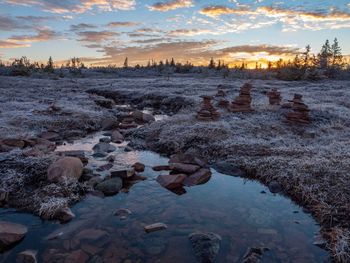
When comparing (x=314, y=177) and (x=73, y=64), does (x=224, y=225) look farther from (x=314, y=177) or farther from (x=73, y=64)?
(x=73, y=64)

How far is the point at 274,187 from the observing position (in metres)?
12.6

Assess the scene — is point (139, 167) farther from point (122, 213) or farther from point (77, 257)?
point (77, 257)

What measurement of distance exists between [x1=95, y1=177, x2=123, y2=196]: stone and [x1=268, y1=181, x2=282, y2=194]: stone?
584cm

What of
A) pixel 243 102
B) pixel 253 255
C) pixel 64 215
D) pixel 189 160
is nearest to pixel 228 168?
pixel 189 160

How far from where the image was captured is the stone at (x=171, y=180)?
1278cm

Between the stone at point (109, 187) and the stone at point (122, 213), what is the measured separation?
1618 mm

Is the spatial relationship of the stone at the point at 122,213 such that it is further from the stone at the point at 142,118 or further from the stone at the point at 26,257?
the stone at the point at 142,118

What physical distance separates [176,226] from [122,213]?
1.87 meters

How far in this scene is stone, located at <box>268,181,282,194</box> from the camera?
40.7ft

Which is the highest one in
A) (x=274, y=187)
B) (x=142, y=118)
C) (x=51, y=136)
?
(x=142, y=118)

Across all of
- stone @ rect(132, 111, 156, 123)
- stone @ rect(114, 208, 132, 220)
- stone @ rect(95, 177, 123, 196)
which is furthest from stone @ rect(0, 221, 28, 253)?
stone @ rect(132, 111, 156, 123)

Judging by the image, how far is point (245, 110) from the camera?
24266 mm

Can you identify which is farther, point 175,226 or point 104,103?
point 104,103

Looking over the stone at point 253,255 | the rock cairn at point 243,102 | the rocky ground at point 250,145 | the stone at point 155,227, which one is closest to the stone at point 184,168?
the rocky ground at point 250,145
